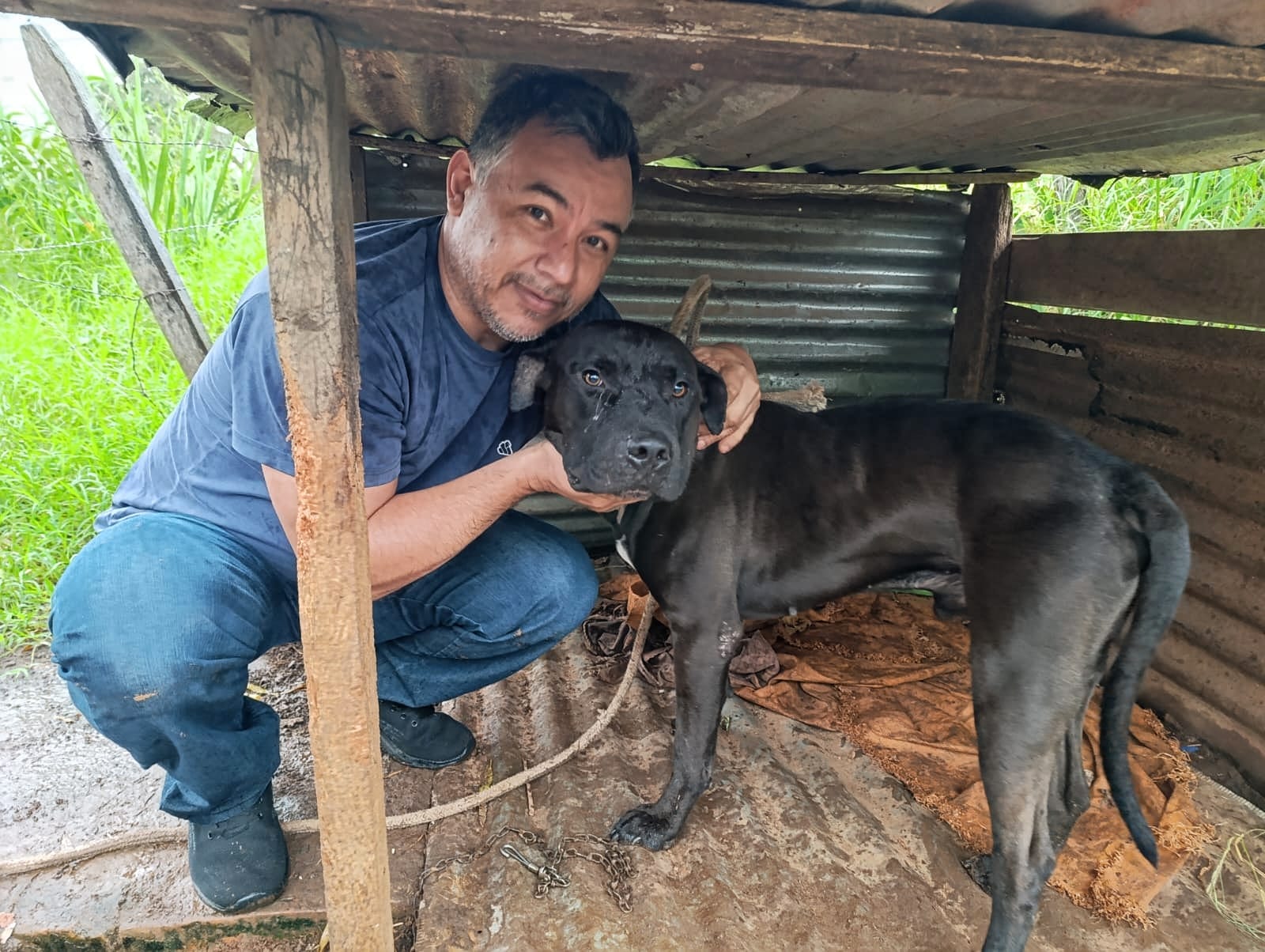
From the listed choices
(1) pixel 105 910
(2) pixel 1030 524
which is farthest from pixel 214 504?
(2) pixel 1030 524

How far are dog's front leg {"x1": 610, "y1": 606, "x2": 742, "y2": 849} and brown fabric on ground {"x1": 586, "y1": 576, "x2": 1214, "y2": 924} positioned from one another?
902 millimetres

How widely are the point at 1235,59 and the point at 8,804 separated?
162 inches

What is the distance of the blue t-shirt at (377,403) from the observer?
217 cm

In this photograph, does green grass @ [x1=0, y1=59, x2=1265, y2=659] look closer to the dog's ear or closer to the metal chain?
the metal chain

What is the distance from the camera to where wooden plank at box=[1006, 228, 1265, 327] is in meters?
3.18

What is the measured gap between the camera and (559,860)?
8.16ft

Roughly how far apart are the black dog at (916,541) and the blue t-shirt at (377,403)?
21 cm

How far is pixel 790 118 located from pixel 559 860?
2680mm

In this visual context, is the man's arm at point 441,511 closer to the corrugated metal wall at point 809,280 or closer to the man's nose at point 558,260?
the man's nose at point 558,260

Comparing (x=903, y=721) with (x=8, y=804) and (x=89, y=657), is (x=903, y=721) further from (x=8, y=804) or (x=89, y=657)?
(x=8, y=804)

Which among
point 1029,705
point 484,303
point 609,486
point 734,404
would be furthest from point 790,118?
point 1029,705

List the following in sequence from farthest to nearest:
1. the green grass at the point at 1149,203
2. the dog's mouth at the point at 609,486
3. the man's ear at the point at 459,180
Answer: the green grass at the point at 1149,203 → the man's ear at the point at 459,180 → the dog's mouth at the point at 609,486

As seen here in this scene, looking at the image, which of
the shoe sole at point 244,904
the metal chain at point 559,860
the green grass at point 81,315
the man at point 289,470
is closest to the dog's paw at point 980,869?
the metal chain at point 559,860

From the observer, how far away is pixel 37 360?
553 centimetres
